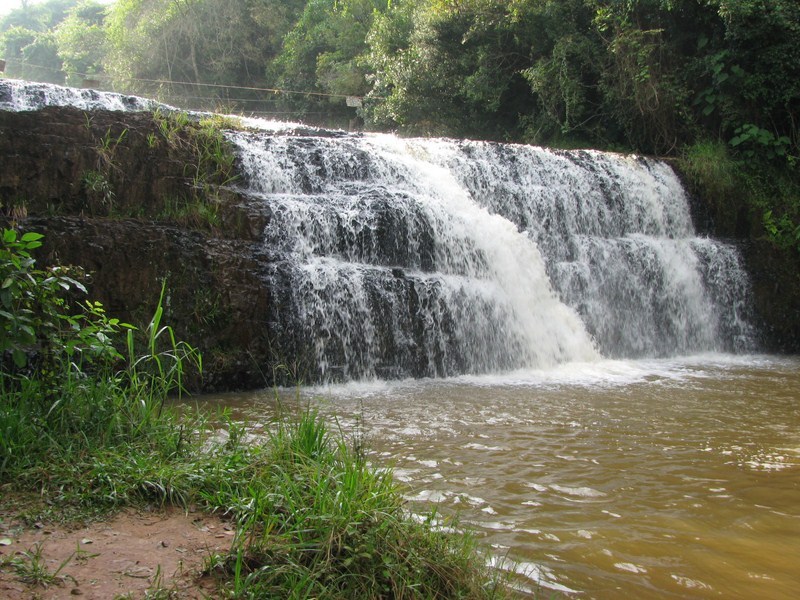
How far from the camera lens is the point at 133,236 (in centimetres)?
711

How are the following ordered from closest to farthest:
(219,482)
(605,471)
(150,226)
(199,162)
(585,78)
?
(219,482) → (605,471) → (150,226) → (199,162) → (585,78)

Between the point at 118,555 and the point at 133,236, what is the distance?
5135 mm

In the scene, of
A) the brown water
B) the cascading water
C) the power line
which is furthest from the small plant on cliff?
the power line

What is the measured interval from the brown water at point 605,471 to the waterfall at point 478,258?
2.93 ft

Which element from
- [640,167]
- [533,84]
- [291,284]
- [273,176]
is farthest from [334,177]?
[533,84]

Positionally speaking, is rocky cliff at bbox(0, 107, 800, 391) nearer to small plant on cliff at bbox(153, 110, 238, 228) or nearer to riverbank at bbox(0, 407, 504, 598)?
small plant on cliff at bbox(153, 110, 238, 228)

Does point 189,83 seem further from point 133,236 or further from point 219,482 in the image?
point 219,482

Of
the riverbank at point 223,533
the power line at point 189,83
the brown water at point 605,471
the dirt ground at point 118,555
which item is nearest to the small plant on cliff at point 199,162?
the brown water at point 605,471

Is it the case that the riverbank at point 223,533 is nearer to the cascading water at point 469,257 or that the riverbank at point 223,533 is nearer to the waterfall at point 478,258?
the cascading water at point 469,257

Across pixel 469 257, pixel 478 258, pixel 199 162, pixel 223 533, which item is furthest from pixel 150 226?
pixel 223 533

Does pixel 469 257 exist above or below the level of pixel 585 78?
below

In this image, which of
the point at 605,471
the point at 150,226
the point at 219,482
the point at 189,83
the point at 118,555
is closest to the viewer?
the point at 118,555

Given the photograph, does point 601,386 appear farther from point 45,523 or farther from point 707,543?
point 45,523

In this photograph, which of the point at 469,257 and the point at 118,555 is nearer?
the point at 118,555
